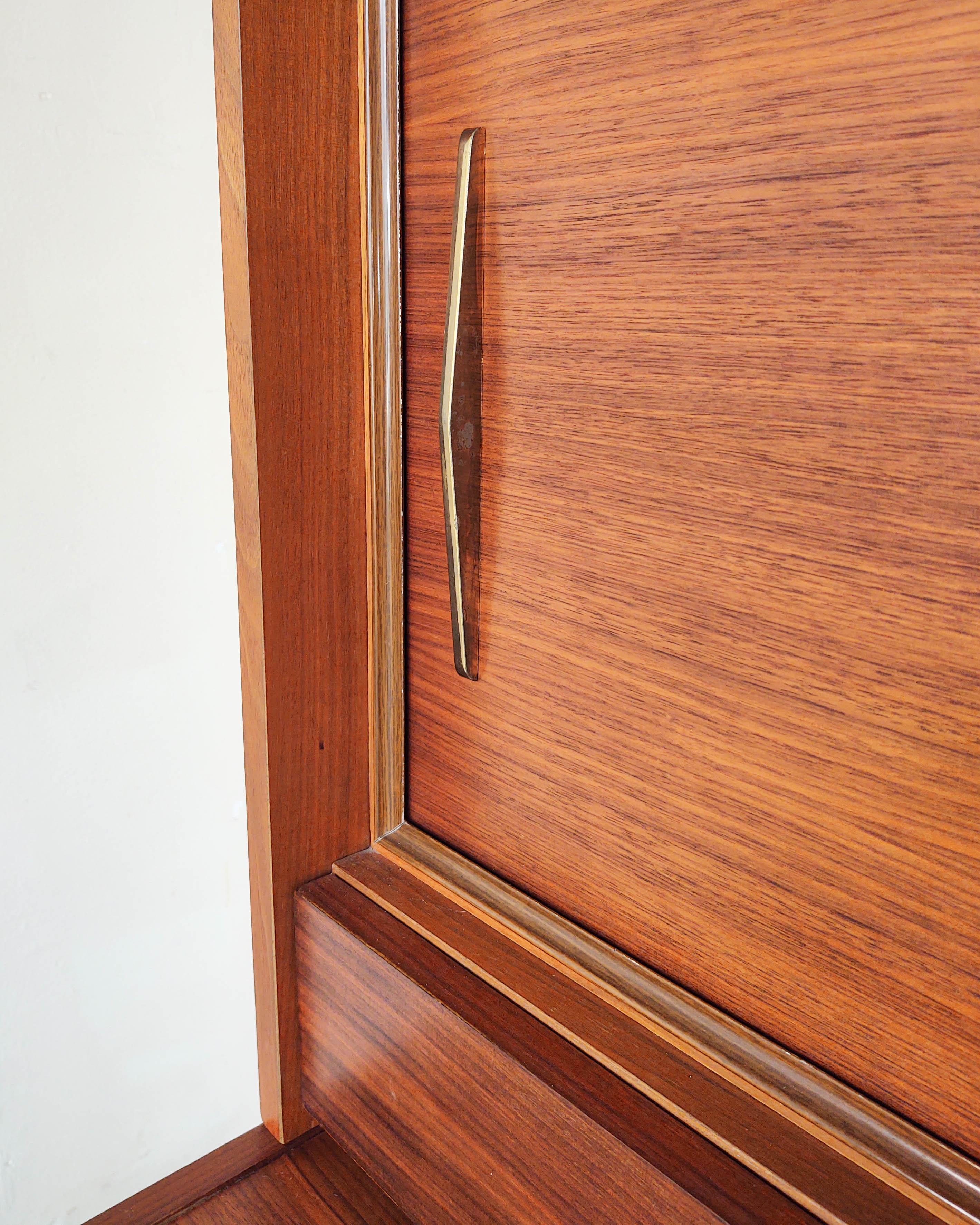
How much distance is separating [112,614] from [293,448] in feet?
0.65

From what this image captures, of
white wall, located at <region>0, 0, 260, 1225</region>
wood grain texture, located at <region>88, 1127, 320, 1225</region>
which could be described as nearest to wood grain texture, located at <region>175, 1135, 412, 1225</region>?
wood grain texture, located at <region>88, 1127, 320, 1225</region>

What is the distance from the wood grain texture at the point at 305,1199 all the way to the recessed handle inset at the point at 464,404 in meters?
0.40

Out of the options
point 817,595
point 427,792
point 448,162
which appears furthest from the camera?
point 427,792

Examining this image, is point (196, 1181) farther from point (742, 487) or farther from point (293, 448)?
point (742, 487)

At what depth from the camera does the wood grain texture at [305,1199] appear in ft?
2.25

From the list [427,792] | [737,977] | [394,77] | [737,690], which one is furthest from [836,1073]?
[394,77]

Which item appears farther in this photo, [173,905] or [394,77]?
[173,905]

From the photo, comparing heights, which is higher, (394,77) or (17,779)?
(394,77)

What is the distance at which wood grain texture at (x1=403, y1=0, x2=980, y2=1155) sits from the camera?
15.6 inches

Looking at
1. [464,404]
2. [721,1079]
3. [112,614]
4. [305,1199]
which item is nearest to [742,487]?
[464,404]

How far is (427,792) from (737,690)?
0.97 ft

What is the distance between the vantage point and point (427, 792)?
70 centimetres

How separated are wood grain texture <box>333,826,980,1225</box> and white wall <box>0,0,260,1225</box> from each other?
0.24 metres

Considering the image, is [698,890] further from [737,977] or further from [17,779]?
[17,779]
